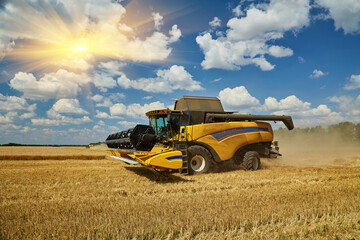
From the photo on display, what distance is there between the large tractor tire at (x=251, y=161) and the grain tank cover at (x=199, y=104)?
1959mm

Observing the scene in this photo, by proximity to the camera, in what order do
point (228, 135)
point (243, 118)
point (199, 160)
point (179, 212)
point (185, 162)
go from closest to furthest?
point (179, 212), point (185, 162), point (199, 160), point (228, 135), point (243, 118)

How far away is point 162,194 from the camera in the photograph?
4.75 meters

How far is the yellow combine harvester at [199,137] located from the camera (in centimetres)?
728

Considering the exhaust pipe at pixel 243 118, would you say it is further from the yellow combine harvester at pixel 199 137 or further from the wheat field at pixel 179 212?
the wheat field at pixel 179 212

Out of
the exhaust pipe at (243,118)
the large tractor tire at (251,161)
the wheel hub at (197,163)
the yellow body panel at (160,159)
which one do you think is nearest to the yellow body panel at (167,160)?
the yellow body panel at (160,159)

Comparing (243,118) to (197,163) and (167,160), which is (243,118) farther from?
(167,160)

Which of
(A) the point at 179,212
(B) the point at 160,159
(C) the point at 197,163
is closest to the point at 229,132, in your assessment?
(C) the point at 197,163

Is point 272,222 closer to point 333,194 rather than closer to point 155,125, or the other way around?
point 333,194

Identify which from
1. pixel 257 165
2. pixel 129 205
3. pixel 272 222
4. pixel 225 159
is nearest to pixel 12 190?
pixel 129 205

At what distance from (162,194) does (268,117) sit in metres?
6.50

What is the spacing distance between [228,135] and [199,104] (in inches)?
61.3

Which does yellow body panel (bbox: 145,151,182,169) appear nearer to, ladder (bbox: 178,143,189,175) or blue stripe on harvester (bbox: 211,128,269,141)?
ladder (bbox: 178,143,189,175)

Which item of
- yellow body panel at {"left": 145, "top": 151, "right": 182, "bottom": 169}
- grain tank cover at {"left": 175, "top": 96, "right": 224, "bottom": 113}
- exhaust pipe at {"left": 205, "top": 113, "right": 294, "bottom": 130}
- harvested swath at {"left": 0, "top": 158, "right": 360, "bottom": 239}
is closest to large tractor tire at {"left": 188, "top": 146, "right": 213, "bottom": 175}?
yellow body panel at {"left": 145, "top": 151, "right": 182, "bottom": 169}

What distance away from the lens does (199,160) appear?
7.82m
